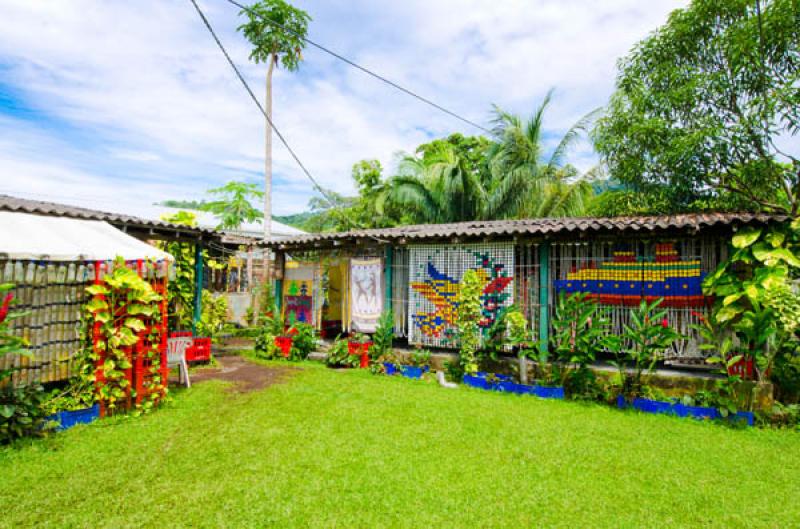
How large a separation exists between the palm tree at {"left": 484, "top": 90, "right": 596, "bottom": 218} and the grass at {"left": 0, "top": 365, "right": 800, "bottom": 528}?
28.8 ft

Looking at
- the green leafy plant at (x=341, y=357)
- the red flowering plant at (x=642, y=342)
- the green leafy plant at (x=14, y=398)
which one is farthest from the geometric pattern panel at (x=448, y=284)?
the green leafy plant at (x=14, y=398)

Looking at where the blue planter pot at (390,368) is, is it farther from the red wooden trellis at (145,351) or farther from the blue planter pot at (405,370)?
the red wooden trellis at (145,351)

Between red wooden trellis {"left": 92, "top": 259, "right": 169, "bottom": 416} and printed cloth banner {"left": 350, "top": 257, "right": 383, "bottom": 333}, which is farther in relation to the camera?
printed cloth banner {"left": 350, "top": 257, "right": 383, "bottom": 333}

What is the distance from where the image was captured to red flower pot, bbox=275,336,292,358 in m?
9.09

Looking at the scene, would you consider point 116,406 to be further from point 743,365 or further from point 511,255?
point 743,365

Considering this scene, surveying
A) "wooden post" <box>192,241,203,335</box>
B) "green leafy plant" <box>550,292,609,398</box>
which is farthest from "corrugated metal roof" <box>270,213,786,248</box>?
"wooden post" <box>192,241,203,335</box>

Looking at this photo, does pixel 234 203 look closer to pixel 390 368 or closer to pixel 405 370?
pixel 390 368

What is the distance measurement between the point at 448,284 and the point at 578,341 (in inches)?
97.4

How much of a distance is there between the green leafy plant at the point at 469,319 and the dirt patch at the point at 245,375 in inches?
116

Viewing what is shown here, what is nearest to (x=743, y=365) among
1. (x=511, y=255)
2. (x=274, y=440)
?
(x=511, y=255)

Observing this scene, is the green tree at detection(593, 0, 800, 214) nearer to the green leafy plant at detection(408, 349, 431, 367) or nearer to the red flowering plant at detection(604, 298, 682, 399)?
the red flowering plant at detection(604, 298, 682, 399)

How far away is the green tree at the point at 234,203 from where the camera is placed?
14.7m

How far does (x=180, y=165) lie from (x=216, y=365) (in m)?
18.6

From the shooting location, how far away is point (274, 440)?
4.68 m
